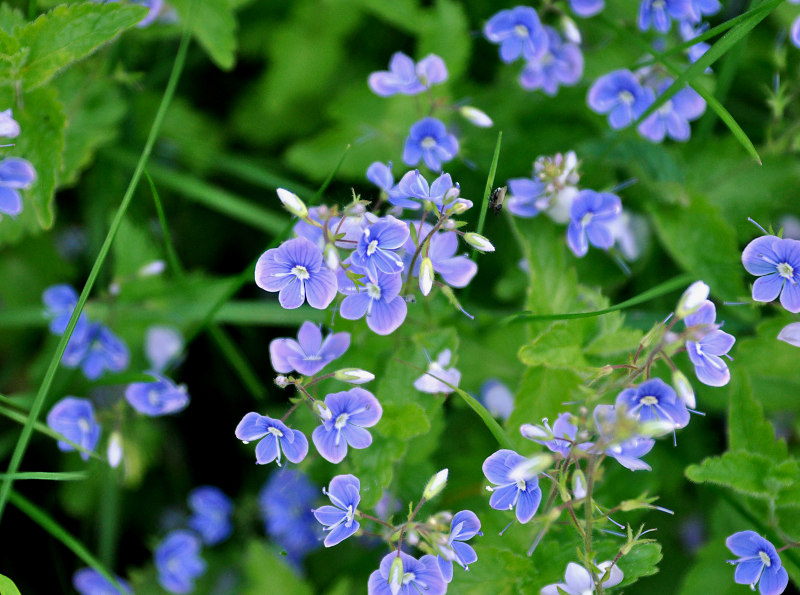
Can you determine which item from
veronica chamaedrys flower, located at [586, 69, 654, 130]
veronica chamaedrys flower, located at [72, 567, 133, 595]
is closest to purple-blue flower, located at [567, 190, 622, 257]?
veronica chamaedrys flower, located at [586, 69, 654, 130]

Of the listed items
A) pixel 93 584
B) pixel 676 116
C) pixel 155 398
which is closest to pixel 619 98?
pixel 676 116

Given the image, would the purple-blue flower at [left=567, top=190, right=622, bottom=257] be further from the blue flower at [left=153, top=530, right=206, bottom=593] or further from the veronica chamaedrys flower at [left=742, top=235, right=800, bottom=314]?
the blue flower at [left=153, top=530, right=206, bottom=593]

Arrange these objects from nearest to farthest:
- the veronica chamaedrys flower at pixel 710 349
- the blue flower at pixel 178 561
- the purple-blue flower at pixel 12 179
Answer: the veronica chamaedrys flower at pixel 710 349 → the purple-blue flower at pixel 12 179 → the blue flower at pixel 178 561

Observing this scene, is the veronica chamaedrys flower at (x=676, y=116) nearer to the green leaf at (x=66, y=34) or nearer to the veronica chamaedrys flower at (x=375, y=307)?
the veronica chamaedrys flower at (x=375, y=307)

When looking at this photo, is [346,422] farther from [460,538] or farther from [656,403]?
[656,403]

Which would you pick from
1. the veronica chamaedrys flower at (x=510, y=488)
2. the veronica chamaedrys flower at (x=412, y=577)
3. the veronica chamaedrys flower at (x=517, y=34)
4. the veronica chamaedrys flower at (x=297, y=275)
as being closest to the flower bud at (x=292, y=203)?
the veronica chamaedrys flower at (x=297, y=275)

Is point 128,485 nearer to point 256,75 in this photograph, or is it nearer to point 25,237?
point 25,237
